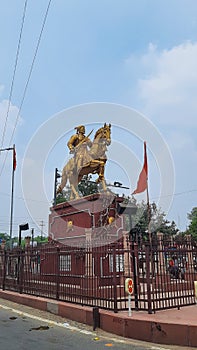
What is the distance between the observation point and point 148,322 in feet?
20.0

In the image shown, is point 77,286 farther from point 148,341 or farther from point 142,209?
point 142,209

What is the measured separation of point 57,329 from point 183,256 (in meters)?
3.39

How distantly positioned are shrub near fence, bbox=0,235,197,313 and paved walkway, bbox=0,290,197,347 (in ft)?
0.88

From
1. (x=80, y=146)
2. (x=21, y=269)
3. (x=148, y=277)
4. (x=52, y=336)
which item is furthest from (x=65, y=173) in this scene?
(x=52, y=336)

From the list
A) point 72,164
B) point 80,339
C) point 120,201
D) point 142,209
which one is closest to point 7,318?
point 80,339

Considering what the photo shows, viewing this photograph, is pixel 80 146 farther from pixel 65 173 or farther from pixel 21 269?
pixel 21 269

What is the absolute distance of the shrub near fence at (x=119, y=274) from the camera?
736 cm

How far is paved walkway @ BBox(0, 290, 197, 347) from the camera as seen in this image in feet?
18.8

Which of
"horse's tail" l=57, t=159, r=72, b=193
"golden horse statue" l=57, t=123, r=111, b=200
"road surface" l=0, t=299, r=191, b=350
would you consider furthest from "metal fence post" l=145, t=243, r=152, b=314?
"horse's tail" l=57, t=159, r=72, b=193

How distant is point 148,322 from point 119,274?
2034mm

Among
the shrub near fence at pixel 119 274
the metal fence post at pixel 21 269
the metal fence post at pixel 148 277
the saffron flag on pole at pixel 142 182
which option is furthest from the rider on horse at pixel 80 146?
the metal fence post at pixel 148 277

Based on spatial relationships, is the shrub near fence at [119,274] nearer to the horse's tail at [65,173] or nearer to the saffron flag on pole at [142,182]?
the horse's tail at [65,173]

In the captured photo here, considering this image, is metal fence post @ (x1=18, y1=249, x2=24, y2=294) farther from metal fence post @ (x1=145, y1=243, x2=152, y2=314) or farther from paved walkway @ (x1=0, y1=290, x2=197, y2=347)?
metal fence post @ (x1=145, y1=243, x2=152, y2=314)

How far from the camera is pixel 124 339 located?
20.4ft
